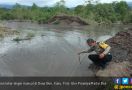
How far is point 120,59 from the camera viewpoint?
15.1 metres

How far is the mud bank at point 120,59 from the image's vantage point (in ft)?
42.8

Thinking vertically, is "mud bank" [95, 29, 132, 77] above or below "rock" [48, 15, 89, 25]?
above

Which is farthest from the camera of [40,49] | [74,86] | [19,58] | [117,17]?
[117,17]

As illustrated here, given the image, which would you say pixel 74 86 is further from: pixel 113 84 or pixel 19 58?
pixel 19 58

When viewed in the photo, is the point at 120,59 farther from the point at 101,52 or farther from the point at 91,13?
the point at 91,13

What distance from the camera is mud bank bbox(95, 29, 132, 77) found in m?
13.0

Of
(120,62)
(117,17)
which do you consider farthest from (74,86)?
(117,17)

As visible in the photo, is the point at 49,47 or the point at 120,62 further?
the point at 49,47

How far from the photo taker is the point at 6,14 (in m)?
Answer: 86.9

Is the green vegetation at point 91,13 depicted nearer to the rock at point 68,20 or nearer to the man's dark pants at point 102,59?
the rock at point 68,20

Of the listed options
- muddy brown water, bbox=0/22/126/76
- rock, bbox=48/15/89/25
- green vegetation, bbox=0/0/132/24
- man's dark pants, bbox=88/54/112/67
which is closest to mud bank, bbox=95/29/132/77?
man's dark pants, bbox=88/54/112/67

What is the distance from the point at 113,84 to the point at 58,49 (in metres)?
9.86

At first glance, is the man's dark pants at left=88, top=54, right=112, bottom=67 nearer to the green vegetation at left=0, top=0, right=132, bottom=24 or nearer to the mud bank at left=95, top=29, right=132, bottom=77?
the mud bank at left=95, top=29, right=132, bottom=77

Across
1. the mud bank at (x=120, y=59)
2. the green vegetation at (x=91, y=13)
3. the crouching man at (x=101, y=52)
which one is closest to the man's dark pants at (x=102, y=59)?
the crouching man at (x=101, y=52)
